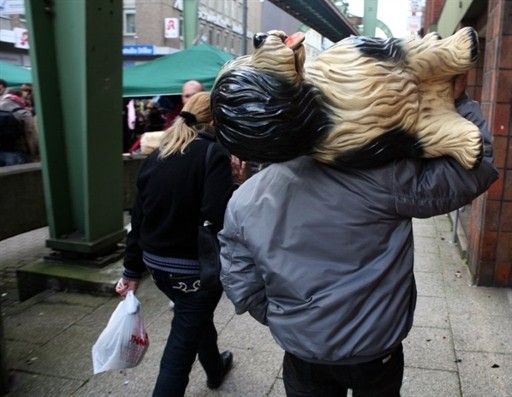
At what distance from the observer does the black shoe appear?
10.8 ft

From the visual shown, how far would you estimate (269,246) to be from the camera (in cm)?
168

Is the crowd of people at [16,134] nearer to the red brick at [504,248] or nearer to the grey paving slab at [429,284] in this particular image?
the grey paving slab at [429,284]

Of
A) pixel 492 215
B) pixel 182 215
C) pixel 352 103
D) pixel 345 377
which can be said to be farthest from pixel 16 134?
pixel 352 103

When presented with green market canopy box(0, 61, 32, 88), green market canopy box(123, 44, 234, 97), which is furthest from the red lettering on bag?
green market canopy box(0, 61, 32, 88)

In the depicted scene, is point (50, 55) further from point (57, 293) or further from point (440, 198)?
point (440, 198)

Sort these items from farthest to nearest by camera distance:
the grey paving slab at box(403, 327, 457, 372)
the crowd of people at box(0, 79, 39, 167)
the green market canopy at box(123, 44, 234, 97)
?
the green market canopy at box(123, 44, 234, 97)
the crowd of people at box(0, 79, 39, 167)
the grey paving slab at box(403, 327, 457, 372)

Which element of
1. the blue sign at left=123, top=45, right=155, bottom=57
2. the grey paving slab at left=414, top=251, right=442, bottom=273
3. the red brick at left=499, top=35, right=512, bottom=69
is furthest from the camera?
the blue sign at left=123, top=45, right=155, bottom=57

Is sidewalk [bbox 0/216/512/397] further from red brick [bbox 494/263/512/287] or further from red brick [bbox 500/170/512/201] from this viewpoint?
red brick [bbox 500/170/512/201]

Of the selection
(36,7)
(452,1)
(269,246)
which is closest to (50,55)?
(36,7)

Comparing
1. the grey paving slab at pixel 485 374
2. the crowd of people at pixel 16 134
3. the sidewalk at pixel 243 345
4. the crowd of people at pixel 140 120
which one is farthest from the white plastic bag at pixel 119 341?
the crowd of people at pixel 140 120

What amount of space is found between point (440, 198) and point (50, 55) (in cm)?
435

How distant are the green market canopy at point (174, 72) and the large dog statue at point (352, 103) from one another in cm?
744

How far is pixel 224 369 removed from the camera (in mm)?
3410

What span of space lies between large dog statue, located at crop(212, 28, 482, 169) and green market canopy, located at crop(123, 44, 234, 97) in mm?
7438
